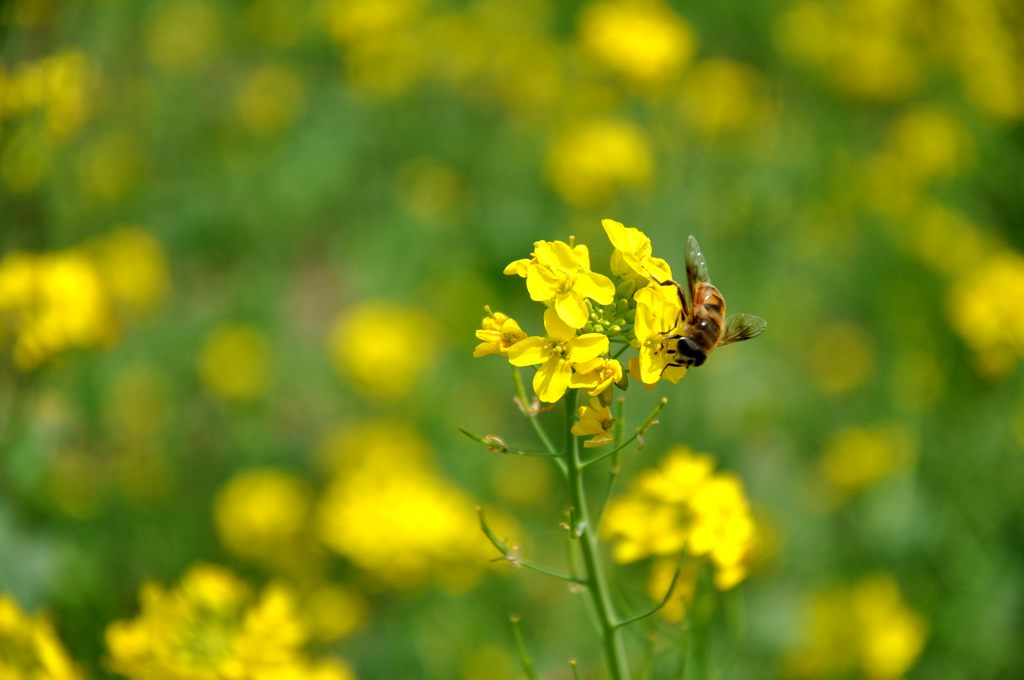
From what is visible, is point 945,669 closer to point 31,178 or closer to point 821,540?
point 821,540

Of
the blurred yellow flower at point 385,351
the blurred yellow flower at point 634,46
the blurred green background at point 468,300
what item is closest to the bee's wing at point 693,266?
the blurred green background at point 468,300

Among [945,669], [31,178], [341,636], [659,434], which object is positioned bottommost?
[945,669]

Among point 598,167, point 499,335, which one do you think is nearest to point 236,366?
point 598,167

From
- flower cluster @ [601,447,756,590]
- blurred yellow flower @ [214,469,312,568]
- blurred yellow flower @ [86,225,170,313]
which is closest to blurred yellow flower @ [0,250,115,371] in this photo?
blurred yellow flower @ [214,469,312,568]

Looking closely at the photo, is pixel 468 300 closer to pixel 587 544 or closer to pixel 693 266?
pixel 693 266

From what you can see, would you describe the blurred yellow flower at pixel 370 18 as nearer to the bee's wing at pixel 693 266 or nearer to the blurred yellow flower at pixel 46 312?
the blurred yellow flower at pixel 46 312

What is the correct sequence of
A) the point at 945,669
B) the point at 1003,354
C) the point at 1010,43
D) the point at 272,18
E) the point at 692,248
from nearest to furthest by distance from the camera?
the point at 692,248, the point at 945,669, the point at 1003,354, the point at 1010,43, the point at 272,18

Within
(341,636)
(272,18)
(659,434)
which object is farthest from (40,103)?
(272,18)

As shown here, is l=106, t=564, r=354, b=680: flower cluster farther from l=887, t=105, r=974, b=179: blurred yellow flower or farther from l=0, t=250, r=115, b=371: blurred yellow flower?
l=887, t=105, r=974, b=179: blurred yellow flower
